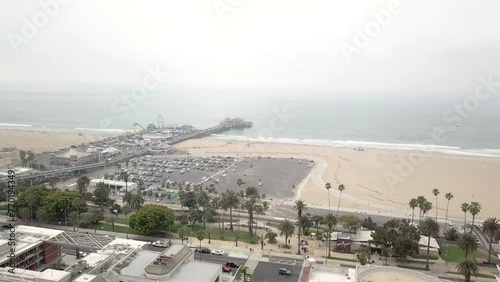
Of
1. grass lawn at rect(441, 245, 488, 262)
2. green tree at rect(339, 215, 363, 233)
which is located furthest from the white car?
grass lawn at rect(441, 245, 488, 262)

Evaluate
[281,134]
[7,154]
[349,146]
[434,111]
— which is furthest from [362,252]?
[434,111]

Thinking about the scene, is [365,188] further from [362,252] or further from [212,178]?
[362,252]

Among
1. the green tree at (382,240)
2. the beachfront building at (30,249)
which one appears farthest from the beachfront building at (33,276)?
A: the green tree at (382,240)

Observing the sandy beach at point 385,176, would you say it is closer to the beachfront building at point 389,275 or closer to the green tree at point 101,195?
the green tree at point 101,195

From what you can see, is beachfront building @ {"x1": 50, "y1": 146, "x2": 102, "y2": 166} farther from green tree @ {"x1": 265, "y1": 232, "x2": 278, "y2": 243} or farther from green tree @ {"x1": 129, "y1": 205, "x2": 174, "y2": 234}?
green tree @ {"x1": 265, "y1": 232, "x2": 278, "y2": 243}

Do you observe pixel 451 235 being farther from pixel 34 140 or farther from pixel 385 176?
pixel 34 140

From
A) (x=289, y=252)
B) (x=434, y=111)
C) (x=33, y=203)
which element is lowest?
(x=289, y=252)

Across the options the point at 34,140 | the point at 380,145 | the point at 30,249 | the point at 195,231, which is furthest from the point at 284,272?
the point at 34,140
